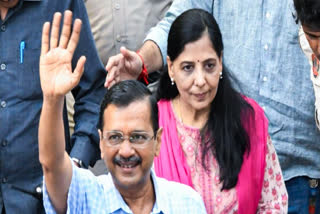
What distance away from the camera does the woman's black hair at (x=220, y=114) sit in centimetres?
433

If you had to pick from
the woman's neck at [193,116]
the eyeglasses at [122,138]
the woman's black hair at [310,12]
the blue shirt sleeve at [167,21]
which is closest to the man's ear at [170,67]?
the woman's neck at [193,116]

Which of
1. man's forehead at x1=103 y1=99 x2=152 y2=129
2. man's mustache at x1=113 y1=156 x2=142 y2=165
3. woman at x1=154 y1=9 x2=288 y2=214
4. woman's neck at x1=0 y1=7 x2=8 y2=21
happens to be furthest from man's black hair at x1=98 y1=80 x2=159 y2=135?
woman's neck at x1=0 y1=7 x2=8 y2=21

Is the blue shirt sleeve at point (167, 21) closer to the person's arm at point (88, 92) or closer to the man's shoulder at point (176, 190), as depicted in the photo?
the person's arm at point (88, 92)

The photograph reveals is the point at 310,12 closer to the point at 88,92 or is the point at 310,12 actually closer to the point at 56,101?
the point at 88,92

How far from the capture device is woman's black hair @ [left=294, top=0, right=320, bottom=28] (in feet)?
13.4

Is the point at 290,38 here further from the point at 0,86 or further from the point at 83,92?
the point at 0,86

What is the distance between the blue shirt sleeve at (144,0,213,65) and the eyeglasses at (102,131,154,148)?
1.26 m

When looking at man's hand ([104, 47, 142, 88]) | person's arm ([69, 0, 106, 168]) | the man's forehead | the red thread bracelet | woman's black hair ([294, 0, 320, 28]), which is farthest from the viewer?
the red thread bracelet

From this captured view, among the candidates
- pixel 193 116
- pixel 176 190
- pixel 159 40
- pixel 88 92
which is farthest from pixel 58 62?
pixel 159 40

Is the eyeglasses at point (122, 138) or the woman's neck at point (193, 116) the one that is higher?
the eyeglasses at point (122, 138)

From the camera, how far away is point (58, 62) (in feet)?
11.6

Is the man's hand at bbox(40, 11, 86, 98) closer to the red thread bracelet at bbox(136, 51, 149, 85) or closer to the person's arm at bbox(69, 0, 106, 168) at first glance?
the person's arm at bbox(69, 0, 106, 168)

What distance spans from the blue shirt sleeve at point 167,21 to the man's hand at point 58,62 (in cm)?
139

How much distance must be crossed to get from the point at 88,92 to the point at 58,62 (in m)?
0.96
